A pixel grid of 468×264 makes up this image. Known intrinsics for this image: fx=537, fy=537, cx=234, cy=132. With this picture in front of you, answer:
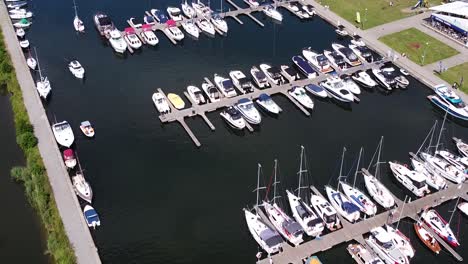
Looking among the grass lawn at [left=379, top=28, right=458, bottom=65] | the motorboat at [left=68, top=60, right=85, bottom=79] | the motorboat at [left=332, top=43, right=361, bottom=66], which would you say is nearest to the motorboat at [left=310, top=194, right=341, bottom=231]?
the motorboat at [left=332, top=43, right=361, bottom=66]

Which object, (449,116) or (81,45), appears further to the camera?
(81,45)

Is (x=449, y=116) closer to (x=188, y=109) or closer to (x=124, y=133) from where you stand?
(x=188, y=109)

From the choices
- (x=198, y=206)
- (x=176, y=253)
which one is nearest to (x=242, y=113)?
(x=198, y=206)

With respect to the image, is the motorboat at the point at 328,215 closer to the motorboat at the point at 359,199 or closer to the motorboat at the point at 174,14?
the motorboat at the point at 359,199

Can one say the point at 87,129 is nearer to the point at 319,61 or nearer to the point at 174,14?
the point at 174,14

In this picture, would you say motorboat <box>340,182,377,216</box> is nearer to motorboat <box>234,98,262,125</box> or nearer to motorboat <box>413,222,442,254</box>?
motorboat <box>413,222,442,254</box>

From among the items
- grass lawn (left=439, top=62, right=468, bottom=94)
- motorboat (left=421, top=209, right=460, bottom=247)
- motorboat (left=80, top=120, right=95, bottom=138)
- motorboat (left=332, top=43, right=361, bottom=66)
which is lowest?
motorboat (left=421, top=209, right=460, bottom=247)

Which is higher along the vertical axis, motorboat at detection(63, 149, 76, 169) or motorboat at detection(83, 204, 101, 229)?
motorboat at detection(63, 149, 76, 169)

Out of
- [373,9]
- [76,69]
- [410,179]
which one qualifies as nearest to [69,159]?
[76,69]
